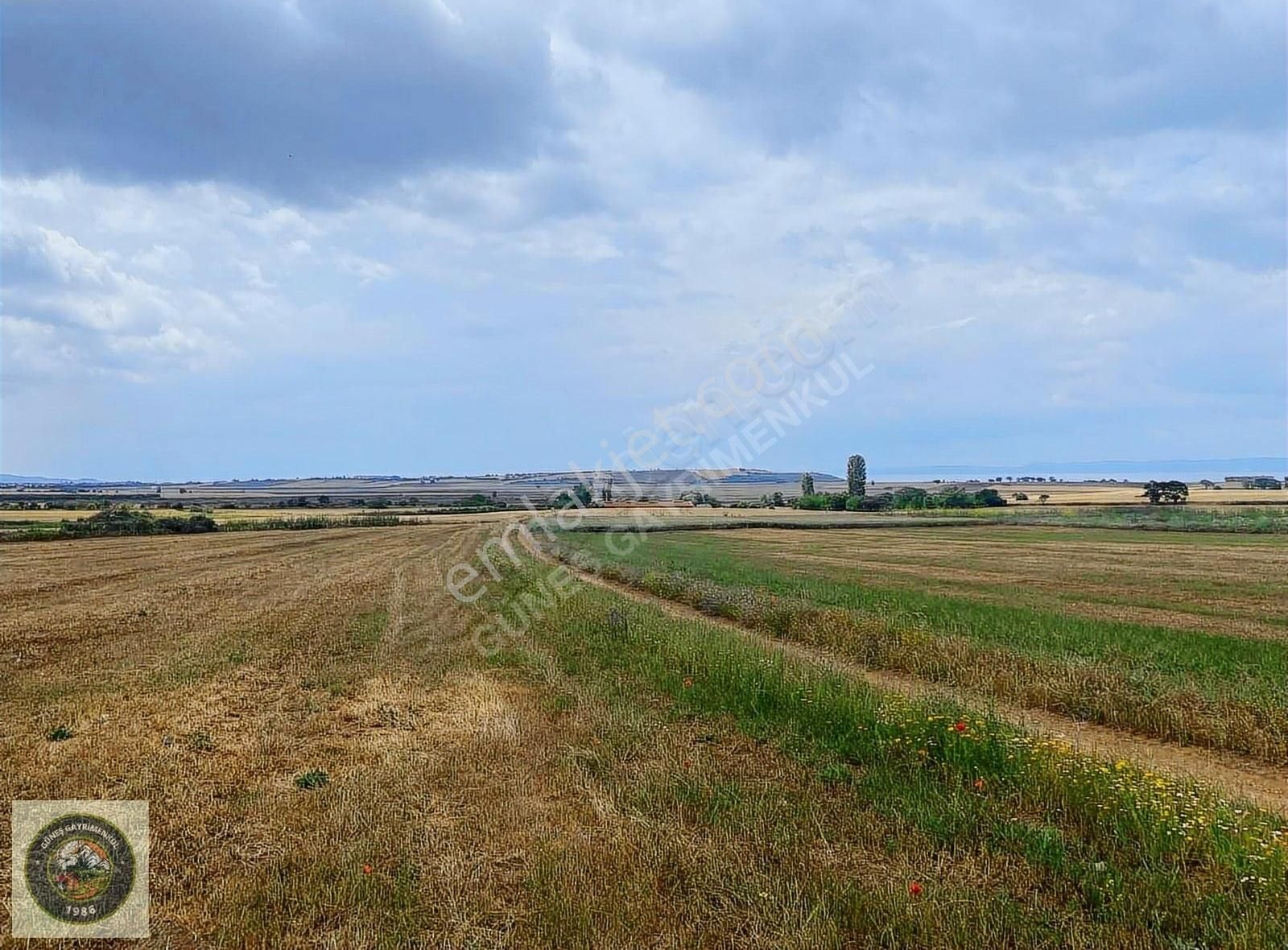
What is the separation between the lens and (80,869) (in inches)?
232

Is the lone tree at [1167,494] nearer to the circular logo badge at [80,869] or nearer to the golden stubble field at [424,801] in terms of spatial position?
the golden stubble field at [424,801]

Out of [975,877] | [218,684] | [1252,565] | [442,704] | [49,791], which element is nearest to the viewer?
[975,877]

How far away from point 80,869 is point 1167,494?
120 m

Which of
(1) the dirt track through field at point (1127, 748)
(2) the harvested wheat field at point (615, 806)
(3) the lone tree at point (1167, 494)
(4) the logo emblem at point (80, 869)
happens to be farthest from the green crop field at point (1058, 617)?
(3) the lone tree at point (1167, 494)

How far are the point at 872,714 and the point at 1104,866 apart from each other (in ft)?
12.2

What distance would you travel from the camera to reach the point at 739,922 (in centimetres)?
512

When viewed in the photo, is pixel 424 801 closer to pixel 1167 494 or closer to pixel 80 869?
pixel 80 869

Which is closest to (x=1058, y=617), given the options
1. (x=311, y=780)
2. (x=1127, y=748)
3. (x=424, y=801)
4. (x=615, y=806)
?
(x=1127, y=748)

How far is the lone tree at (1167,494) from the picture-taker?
3819 inches

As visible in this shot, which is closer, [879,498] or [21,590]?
[21,590]

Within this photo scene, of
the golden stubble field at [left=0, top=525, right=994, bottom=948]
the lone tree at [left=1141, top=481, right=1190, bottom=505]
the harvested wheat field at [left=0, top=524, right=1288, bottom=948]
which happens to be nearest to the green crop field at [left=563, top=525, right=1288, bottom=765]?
the harvested wheat field at [left=0, top=524, right=1288, bottom=948]

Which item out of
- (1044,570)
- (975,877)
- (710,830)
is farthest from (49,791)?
(1044,570)

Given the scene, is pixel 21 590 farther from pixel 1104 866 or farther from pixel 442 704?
pixel 1104 866

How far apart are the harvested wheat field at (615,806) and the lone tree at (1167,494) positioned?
106031 millimetres
